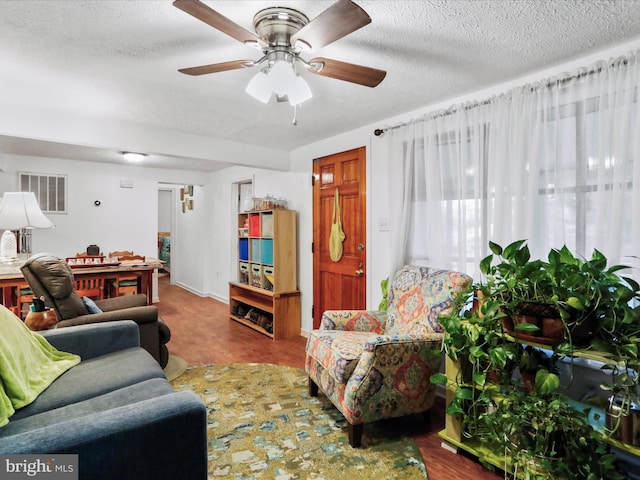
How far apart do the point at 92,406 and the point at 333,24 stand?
1834 mm

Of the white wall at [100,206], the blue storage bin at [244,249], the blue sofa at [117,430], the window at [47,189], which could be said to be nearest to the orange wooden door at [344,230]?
the blue storage bin at [244,249]

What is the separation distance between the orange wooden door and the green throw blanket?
2.31 m

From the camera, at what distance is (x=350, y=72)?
1.77 metres

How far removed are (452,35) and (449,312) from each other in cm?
157

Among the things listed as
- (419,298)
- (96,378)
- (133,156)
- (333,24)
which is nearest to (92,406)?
(96,378)

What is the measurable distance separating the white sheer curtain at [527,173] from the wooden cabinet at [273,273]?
5.06 feet

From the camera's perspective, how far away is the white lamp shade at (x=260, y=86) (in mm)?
1652

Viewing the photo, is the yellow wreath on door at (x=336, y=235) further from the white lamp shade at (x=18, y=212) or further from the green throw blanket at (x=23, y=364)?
the white lamp shade at (x=18, y=212)

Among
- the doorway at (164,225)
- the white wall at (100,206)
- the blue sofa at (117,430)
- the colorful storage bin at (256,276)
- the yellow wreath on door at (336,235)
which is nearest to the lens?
the blue sofa at (117,430)

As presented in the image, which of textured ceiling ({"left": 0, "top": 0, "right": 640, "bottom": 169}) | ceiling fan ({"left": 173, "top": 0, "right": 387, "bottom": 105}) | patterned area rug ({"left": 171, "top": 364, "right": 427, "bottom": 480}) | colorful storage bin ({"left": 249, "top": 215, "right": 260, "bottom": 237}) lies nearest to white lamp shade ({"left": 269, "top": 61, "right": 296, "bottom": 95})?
ceiling fan ({"left": 173, "top": 0, "right": 387, "bottom": 105})

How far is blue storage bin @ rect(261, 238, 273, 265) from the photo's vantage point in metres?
4.22

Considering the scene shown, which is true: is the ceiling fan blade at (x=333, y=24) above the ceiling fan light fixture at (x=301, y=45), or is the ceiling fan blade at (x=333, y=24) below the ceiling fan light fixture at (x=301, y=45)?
below

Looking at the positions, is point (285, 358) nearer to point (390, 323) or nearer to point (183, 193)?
point (390, 323)

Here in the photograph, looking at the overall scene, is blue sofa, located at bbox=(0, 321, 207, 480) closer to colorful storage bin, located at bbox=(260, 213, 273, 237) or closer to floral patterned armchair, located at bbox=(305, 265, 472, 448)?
floral patterned armchair, located at bbox=(305, 265, 472, 448)
